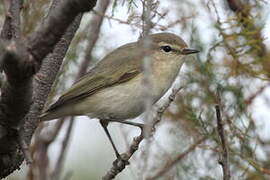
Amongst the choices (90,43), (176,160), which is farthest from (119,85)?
(176,160)

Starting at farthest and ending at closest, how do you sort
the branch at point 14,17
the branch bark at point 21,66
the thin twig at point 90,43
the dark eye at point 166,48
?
the dark eye at point 166,48 < the thin twig at point 90,43 < the branch at point 14,17 < the branch bark at point 21,66

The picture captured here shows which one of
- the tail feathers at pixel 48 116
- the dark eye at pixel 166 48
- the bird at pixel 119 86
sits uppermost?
the dark eye at pixel 166 48

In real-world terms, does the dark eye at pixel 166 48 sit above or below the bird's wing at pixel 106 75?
above

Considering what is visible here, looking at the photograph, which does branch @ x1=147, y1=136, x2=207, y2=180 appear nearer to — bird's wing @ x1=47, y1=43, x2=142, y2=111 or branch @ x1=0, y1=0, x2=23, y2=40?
bird's wing @ x1=47, y1=43, x2=142, y2=111

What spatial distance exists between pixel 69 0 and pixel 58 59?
4.22ft

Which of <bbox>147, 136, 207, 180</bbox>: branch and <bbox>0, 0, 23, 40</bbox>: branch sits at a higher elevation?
<bbox>0, 0, 23, 40</bbox>: branch

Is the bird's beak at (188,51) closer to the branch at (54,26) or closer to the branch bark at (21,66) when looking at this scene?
the branch bark at (21,66)

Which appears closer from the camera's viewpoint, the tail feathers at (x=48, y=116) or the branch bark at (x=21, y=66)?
the branch bark at (x=21, y=66)

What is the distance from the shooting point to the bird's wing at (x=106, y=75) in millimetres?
4316

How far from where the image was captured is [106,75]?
452 cm

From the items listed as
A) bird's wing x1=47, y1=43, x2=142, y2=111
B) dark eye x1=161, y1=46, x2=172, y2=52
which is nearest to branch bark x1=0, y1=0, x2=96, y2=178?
bird's wing x1=47, y1=43, x2=142, y2=111

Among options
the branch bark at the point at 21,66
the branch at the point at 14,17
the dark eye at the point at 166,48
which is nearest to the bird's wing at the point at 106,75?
the dark eye at the point at 166,48

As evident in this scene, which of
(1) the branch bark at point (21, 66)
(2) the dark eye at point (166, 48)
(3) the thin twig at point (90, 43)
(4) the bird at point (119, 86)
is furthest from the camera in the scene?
(2) the dark eye at point (166, 48)

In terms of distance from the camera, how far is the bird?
427 centimetres
